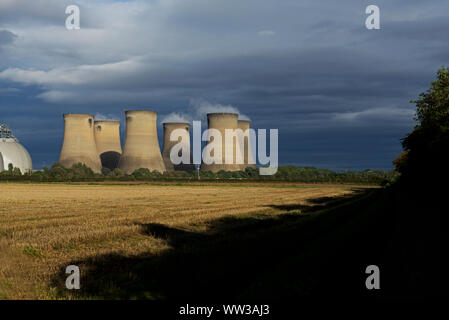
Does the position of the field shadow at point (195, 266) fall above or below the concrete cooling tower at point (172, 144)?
below

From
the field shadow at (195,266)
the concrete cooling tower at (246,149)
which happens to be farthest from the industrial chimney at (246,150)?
the field shadow at (195,266)

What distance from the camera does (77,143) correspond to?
80250 millimetres

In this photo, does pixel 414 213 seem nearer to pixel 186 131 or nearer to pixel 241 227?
pixel 241 227

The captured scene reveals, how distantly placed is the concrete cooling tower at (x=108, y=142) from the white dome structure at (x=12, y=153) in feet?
51.2

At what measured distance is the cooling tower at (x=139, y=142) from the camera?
80.5 m

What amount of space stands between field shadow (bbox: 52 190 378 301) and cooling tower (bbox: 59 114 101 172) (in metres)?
72.1

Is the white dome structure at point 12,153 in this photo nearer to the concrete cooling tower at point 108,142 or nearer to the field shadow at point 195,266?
the concrete cooling tower at point 108,142

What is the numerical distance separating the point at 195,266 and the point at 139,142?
75.2m

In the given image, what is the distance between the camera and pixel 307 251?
823cm

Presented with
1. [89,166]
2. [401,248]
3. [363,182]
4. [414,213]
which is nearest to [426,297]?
[401,248]

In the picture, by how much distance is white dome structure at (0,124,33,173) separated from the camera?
299 feet

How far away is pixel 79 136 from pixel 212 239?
7465cm
